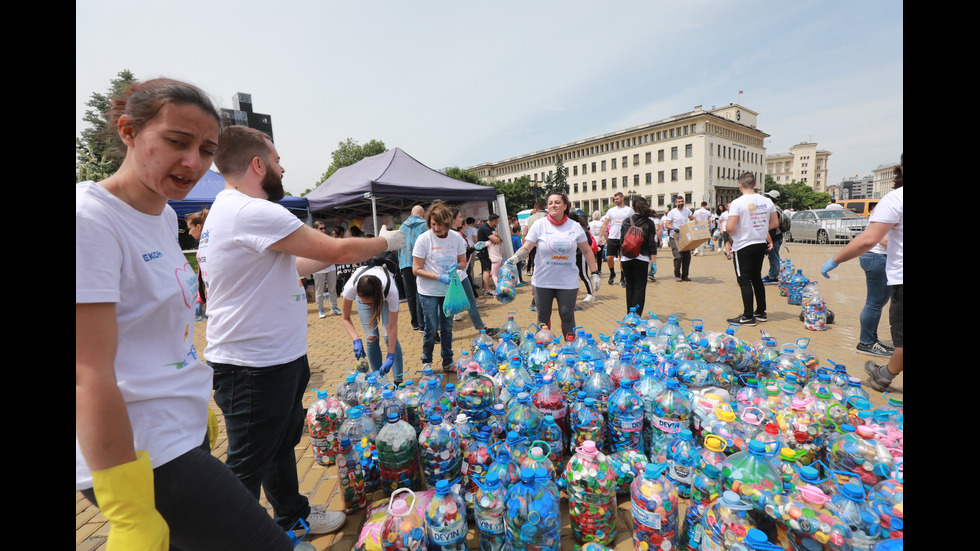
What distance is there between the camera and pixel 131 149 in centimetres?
117

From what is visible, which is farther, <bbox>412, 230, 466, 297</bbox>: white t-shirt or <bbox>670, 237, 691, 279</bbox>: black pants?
<bbox>670, 237, 691, 279</bbox>: black pants

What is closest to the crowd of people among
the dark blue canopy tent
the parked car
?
the dark blue canopy tent

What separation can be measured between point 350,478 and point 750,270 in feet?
18.3

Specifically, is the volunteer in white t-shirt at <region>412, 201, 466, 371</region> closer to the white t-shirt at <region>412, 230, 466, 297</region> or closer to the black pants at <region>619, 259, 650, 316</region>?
the white t-shirt at <region>412, 230, 466, 297</region>

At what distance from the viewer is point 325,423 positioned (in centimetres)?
298

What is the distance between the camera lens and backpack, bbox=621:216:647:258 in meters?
5.23

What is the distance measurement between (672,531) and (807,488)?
669 mm

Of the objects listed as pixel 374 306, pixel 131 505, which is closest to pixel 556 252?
pixel 374 306

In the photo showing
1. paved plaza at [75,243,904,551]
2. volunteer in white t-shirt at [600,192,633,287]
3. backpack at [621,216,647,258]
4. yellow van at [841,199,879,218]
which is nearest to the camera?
paved plaza at [75,243,904,551]

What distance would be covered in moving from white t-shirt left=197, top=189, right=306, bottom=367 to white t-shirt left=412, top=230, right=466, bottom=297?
106 inches

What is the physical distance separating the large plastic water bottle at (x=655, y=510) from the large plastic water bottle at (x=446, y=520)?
2.91 feet

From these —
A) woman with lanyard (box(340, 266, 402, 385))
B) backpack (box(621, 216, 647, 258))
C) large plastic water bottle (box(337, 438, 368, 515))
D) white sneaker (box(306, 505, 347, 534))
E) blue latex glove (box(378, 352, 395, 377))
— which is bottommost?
white sneaker (box(306, 505, 347, 534))

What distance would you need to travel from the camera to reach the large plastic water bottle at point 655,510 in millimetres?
1939
